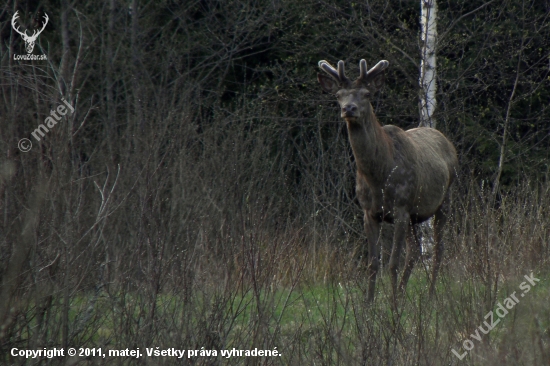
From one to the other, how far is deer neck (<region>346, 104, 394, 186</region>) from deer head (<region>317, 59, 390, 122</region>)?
134 millimetres

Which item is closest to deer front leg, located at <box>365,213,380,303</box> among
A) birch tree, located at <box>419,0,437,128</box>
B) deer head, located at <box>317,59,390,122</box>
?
deer head, located at <box>317,59,390,122</box>

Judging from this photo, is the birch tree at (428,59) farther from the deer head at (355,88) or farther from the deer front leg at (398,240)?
the deer front leg at (398,240)

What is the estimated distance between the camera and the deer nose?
28.0ft

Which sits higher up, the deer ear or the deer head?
the deer ear

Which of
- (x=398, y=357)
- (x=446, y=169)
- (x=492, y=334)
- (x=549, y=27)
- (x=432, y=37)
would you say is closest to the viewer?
(x=398, y=357)

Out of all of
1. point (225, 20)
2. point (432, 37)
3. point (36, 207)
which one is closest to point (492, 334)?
point (36, 207)

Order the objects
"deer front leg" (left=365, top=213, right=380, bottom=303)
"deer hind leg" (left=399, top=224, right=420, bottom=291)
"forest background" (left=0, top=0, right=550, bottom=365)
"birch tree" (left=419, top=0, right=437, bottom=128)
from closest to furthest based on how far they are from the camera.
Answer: "forest background" (left=0, top=0, right=550, bottom=365) → "deer hind leg" (left=399, top=224, right=420, bottom=291) → "deer front leg" (left=365, top=213, right=380, bottom=303) → "birch tree" (left=419, top=0, right=437, bottom=128)

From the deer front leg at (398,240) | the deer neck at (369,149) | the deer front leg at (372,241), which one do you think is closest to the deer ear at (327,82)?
the deer neck at (369,149)

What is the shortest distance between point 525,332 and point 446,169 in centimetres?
584

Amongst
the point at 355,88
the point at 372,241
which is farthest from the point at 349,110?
the point at 372,241

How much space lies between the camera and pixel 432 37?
12852 millimetres

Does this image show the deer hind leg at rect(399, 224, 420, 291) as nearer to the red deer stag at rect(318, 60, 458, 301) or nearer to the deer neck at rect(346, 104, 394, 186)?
the red deer stag at rect(318, 60, 458, 301)

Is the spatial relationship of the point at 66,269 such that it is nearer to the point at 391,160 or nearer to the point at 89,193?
the point at 89,193

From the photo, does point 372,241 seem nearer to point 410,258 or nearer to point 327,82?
point 410,258
